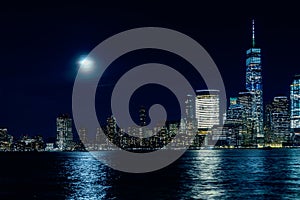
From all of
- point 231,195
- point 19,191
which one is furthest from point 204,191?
point 19,191

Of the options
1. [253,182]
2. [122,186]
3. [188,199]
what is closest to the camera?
[188,199]

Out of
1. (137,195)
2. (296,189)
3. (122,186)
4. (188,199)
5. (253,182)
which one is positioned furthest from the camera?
(253,182)

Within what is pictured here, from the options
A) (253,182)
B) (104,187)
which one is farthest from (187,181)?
(104,187)

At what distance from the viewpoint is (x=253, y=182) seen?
6512cm

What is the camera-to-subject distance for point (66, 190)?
5603 centimetres

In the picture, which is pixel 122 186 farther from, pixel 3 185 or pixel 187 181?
pixel 3 185

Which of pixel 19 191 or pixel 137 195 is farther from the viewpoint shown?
pixel 19 191

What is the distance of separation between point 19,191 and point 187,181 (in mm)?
21983

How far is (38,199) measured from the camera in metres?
48.4

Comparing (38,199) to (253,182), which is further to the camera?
(253,182)

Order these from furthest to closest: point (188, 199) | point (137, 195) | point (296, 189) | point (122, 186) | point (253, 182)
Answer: point (253, 182) < point (122, 186) < point (296, 189) < point (137, 195) < point (188, 199)

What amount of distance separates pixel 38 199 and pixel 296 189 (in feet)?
90.4

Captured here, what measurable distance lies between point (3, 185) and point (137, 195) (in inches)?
840

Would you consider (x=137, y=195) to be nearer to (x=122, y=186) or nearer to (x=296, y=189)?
(x=122, y=186)
